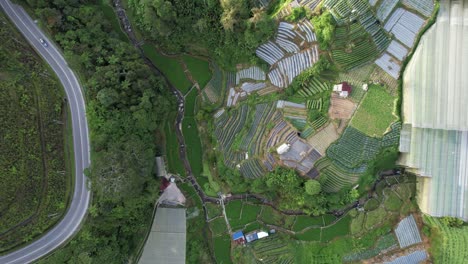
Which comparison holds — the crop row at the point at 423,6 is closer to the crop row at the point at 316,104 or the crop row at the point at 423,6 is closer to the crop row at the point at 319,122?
the crop row at the point at 316,104

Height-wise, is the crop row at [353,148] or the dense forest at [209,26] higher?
the dense forest at [209,26]

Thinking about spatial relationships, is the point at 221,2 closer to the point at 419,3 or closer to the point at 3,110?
the point at 419,3

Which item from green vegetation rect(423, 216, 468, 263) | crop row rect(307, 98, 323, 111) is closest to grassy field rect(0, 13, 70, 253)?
crop row rect(307, 98, 323, 111)

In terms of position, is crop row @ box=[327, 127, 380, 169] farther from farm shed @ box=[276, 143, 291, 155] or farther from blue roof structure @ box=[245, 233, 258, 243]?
blue roof structure @ box=[245, 233, 258, 243]

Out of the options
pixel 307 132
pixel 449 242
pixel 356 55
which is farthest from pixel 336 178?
pixel 449 242

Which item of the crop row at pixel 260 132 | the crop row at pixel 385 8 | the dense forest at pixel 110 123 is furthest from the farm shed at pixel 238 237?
the crop row at pixel 385 8

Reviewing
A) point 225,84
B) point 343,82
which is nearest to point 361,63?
point 343,82

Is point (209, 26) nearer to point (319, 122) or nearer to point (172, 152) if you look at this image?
point (172, 152)
